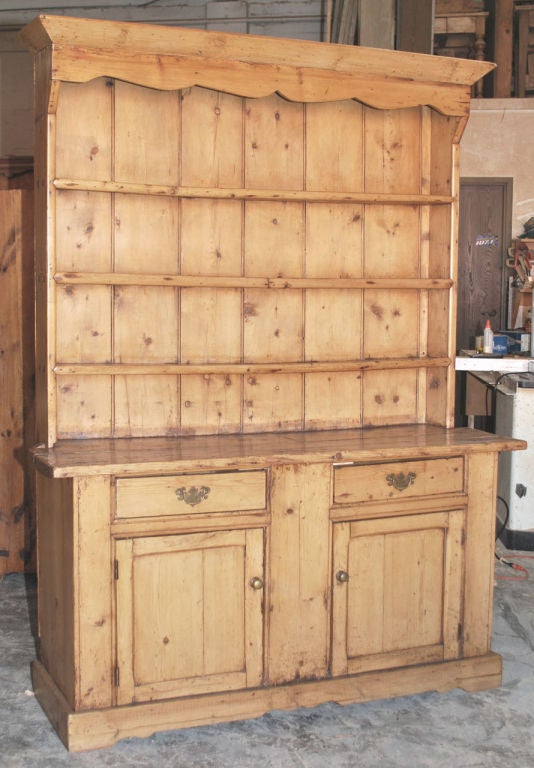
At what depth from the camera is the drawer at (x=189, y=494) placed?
266cm

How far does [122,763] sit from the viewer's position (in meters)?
2.54

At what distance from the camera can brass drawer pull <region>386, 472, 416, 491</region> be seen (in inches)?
116

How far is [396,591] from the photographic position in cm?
298

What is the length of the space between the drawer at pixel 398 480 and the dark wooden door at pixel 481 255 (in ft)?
13.9

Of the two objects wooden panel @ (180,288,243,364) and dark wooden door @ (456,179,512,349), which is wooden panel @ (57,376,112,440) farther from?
dark wooden door @ (456,179,512,349)

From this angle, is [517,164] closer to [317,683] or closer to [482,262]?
[482,262]

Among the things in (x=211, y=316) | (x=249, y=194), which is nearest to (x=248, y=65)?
(x=249, y=194)

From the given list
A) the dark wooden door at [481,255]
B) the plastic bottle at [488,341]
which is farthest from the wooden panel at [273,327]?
the dark wooden door at [481,255]

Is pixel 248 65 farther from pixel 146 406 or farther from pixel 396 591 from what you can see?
pixel 396 591

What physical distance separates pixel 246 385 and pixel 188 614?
2.97 ft

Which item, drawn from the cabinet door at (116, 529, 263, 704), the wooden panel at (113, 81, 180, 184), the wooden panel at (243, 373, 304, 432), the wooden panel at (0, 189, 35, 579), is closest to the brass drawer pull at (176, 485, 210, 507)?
the cabinet door at (116, 529, 263, 704)

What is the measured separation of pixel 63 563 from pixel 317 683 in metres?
0.91

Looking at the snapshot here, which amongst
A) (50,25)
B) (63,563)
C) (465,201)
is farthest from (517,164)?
(63,563)

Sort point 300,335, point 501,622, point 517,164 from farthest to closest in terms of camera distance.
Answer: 1. point 517,164
2. point 501,622
3. point 300,335
